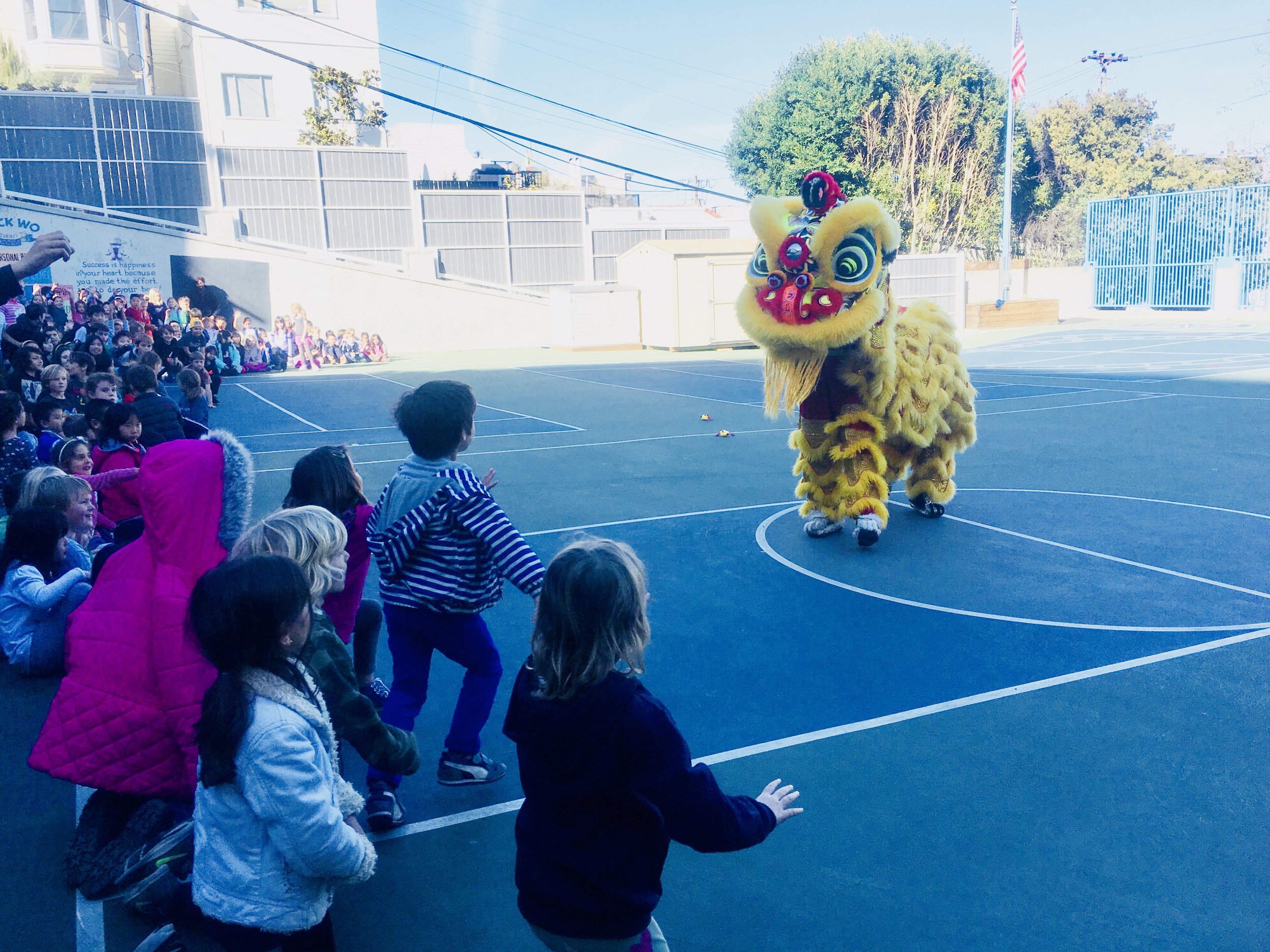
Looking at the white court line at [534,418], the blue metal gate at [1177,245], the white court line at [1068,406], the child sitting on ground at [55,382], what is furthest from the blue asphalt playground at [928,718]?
the blue metal gate at [1177,245]

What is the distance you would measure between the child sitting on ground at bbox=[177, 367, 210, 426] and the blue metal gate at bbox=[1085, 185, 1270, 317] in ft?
120

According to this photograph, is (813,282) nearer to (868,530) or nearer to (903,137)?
(868,530)

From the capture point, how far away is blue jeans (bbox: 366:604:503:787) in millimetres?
3959

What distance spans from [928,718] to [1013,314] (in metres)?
34.7

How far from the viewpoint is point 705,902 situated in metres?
3.32

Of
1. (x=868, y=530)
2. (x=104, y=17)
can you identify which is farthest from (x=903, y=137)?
(x=868, y=530)

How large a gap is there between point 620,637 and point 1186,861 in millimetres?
2494

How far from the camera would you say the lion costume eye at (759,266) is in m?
7.67

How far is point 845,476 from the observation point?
7766 mm

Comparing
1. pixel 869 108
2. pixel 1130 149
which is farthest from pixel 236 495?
pixel 1130 149

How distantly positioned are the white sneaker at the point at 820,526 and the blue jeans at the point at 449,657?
4226mm

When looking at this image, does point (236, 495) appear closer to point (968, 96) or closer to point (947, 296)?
point (947, 296)

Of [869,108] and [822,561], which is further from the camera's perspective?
[869,108]

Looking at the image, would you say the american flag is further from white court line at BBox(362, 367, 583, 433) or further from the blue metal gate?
white court line at BBox(362, 367, 583, 433)
